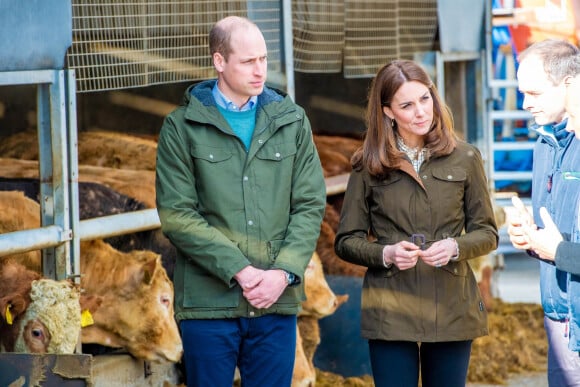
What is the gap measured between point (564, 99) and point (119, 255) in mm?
2942

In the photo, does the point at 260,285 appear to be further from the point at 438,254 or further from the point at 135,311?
the point at 135,311

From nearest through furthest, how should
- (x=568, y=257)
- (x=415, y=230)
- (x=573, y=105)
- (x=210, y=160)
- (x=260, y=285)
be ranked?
(x=568, y=257) → (x=573, y=105) → (x=260, y=285) → (x=210, y=160) → (x=415, y=230)

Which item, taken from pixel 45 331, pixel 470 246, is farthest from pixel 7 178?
pixel 470 246

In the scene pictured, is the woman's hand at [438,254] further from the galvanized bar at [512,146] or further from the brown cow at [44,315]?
the galvanized bar at [512,146]

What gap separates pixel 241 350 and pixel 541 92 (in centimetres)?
140

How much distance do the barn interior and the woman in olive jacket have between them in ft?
1.10

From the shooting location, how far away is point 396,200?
4004 millimetres

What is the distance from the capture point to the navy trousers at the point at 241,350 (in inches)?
152

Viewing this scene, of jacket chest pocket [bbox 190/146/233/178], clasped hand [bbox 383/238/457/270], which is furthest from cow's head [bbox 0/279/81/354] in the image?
clasped hand [bbox 383/238/457/270]

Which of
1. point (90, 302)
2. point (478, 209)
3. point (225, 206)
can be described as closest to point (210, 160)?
point (225, 206)

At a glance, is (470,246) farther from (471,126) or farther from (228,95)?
(471,126)

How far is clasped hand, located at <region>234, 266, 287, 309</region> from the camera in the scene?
3771mm

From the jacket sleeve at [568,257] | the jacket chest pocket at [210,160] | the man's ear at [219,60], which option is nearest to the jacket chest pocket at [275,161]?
the jacket chest pocket at [210,160]

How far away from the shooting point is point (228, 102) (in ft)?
13.1
